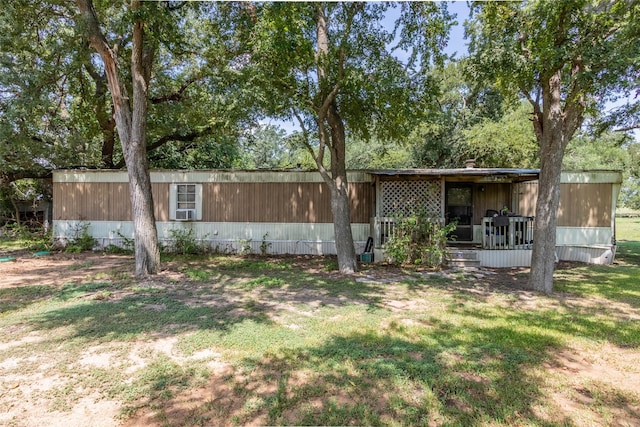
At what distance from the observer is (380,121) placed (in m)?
8.33

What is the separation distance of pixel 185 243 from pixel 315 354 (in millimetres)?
7719

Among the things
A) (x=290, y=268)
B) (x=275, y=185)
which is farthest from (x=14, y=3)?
(x=290, y=268)

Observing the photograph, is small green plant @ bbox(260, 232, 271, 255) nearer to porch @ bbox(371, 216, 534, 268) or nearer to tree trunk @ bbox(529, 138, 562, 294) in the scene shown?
porch @ bbox(371, 216, 534, 268)

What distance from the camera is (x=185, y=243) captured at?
32.0 feet

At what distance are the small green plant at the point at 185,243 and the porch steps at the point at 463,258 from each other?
7122 mm

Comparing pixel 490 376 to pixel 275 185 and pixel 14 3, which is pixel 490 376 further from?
pixel 14 3

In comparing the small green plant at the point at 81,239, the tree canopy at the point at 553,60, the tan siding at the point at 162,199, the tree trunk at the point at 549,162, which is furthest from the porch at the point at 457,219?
the small green plant at the point at 81,239

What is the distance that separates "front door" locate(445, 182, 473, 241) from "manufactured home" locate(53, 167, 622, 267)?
3 cm

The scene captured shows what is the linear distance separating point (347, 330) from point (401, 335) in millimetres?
624

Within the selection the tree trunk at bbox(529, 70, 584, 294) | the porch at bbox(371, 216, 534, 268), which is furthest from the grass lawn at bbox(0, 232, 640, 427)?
the porch at bbox(371, 216, 534, 268)

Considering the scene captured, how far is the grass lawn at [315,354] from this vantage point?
7.68ft

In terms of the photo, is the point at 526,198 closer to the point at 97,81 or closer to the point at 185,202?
the point at 185,202

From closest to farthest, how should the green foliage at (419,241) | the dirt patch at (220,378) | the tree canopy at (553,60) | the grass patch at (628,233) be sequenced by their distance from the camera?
the dirt patch at (220,378), the tree canopy at (553,60), the green foliage at (419,241), the grass patch at (628,233)

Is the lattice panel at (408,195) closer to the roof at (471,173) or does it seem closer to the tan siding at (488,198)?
the roof at (471,173)
